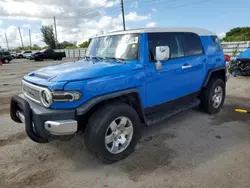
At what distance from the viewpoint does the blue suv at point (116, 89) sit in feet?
9.07

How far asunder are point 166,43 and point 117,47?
2.95ft

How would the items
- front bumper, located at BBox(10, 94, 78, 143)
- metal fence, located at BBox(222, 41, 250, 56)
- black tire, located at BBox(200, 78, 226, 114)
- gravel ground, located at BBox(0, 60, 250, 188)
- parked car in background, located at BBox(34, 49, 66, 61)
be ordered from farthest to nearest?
parked car in background, located at BBox(34, 49, 66, 61), metal fence, located at BBox(222, 41, 250, 56), black tire, located at BBox(200, 78, 226, 114), gravel ground, located at BBox(0, 60, 250, 188), front bumper, located at BBox(10, 94, 78, 143)

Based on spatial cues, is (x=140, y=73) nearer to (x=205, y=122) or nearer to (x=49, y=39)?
(x=205, y=122)

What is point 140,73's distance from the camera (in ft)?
11.0

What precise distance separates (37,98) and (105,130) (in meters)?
1.06

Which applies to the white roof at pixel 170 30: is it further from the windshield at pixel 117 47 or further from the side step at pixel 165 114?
the side step at pixel 165 114

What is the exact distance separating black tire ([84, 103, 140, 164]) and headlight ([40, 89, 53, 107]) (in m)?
0.59

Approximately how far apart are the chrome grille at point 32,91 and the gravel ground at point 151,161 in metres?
0.96

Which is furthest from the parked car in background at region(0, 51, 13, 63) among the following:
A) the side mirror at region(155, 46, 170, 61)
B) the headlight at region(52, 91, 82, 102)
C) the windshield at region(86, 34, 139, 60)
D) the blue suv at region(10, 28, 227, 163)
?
the side mirror at region(155, 46, 170, 61)

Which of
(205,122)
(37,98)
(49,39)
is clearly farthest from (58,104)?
(49,39)

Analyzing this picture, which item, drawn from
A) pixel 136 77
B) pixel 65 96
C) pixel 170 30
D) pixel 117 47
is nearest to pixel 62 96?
pixel 65 96

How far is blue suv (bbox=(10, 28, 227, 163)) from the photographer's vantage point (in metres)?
2.77

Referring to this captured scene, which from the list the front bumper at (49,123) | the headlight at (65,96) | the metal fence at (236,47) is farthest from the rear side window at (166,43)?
the metal fence at (236,47)

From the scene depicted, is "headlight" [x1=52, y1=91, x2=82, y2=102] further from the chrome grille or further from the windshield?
the windshield
